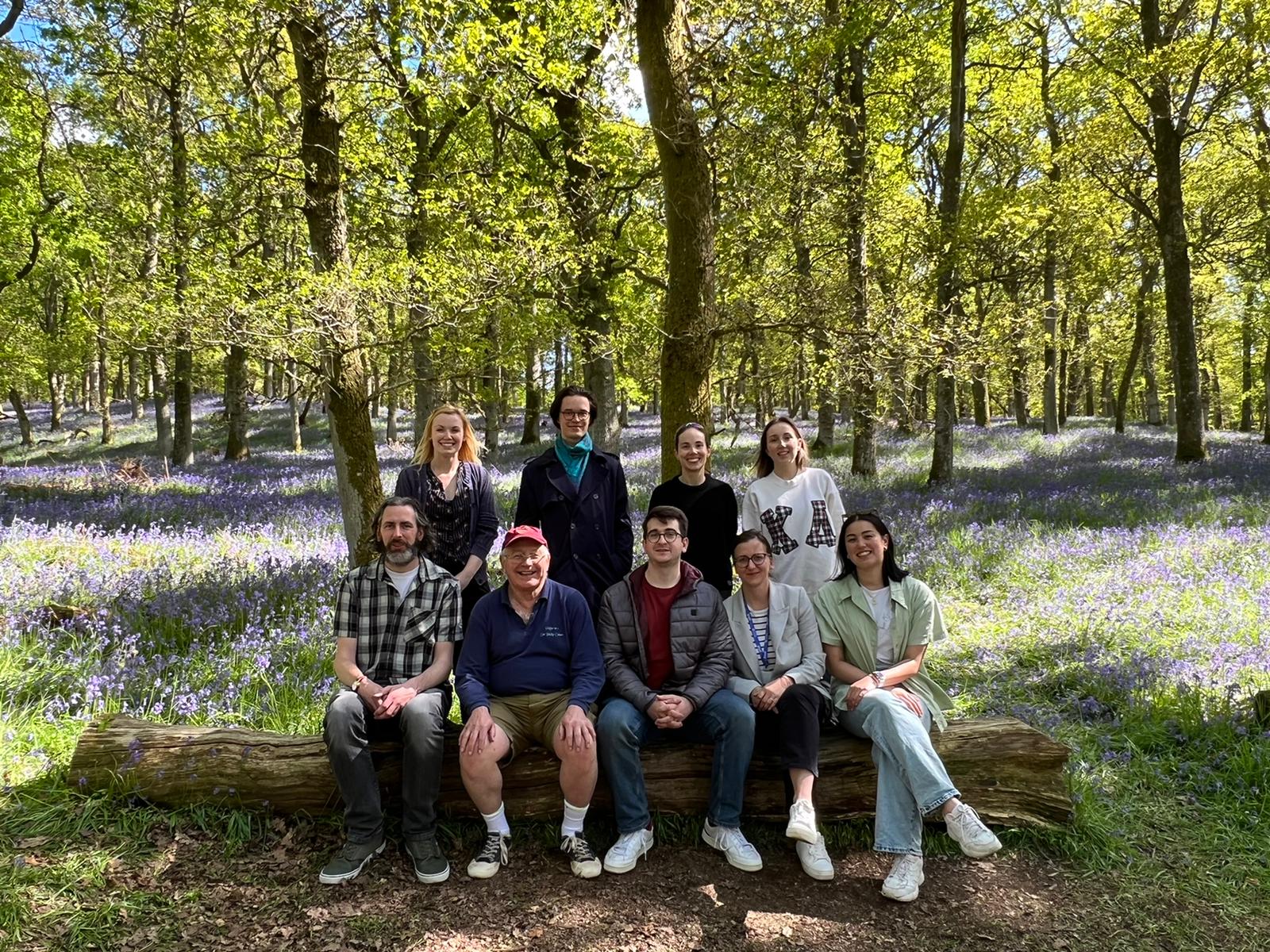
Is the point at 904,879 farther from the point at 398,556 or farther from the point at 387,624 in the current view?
the point at 398,556

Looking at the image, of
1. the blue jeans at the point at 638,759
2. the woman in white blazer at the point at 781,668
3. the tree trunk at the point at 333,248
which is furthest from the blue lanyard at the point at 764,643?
the tree trunk at the point at 333,248

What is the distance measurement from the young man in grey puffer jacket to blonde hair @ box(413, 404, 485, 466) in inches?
58.2

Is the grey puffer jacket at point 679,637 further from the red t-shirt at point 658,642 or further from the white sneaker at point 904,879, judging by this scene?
the white sneaker at point 904,879

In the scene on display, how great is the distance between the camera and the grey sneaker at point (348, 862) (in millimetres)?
3393

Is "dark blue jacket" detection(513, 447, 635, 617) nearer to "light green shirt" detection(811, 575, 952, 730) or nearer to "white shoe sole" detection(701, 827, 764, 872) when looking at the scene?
"light green shirt" detection(811, 575, 952, 730)

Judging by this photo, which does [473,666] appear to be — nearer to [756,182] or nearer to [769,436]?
[769,436]

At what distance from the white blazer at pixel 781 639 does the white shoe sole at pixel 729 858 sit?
0.80 meters

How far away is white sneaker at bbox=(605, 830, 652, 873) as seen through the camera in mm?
3551

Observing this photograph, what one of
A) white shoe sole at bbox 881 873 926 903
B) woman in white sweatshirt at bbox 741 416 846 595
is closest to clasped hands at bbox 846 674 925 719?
white shoe sole at bbox 881 873 926 903

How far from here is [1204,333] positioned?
2925 centimetres

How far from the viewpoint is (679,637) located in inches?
159

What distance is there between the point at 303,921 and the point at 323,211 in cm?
606

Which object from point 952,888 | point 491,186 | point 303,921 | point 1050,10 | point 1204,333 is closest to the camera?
point 303,921

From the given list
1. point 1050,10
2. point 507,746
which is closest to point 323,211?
point 507,746
